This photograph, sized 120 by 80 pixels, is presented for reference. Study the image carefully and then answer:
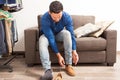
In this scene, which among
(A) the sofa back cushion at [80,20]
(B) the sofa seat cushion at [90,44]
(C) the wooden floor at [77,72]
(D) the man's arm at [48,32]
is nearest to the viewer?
(C) the wooden floor at [77,72]

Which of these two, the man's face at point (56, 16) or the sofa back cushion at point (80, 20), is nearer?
the man's face at point (56, 16)

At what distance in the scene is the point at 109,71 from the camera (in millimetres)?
2789

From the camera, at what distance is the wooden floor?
2559 mm

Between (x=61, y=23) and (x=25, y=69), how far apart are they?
0.77 m

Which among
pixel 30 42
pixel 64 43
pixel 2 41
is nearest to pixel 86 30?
pixel 64 43

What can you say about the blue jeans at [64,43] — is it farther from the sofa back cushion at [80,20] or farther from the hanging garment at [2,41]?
the sofa back cushion at [80,20]

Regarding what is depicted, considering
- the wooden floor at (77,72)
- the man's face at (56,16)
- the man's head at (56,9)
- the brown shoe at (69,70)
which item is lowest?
the wooden floor at (77,72)

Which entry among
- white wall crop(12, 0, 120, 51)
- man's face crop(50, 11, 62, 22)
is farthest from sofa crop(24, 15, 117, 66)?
white wall crop(12, 0, 120, 51)

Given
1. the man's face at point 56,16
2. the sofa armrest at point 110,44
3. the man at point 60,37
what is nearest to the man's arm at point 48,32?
the man at point 60,37

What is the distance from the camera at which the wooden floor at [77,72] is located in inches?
101

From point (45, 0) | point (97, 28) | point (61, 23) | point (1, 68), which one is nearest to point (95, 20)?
point (97, 28)

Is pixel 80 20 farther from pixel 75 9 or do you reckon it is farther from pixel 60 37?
pixel 60 37

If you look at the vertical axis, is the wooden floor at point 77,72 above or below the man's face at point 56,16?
below

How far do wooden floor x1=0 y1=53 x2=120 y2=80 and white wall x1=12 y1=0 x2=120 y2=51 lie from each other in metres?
0.89
